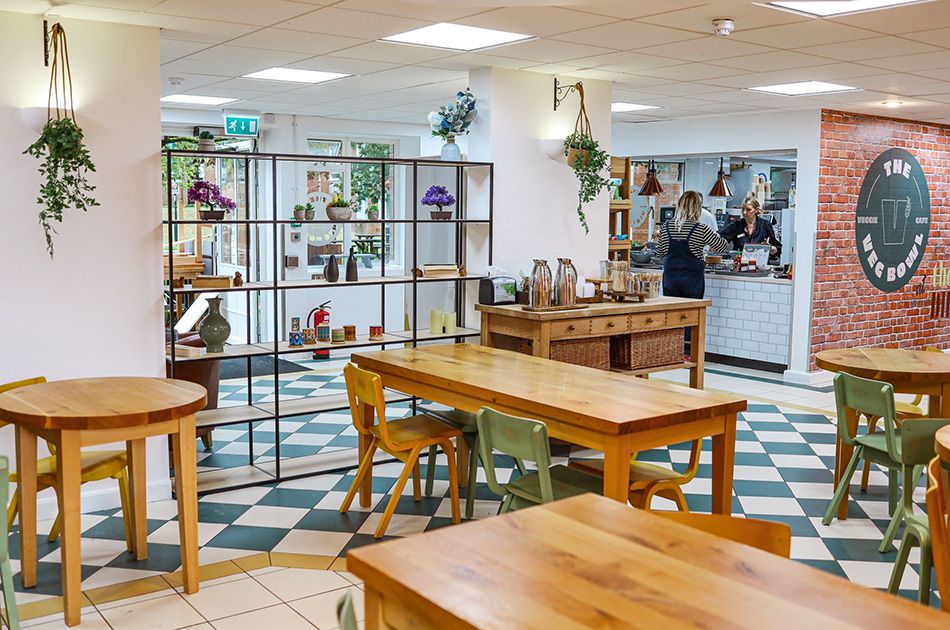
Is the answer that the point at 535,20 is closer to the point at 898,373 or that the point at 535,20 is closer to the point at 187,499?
the point at 898,373

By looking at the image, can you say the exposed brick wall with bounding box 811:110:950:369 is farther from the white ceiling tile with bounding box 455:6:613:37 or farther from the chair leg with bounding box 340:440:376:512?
the chair leg with bounding box 340:440:376:512

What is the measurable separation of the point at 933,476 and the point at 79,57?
4.39 m

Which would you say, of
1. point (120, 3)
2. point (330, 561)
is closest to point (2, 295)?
point (120, 3)

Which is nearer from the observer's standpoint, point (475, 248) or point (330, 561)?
point (330, 561)

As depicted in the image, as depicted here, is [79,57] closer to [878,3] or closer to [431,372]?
[431,372]

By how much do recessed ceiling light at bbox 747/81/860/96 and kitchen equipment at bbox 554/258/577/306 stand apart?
249 centimetres

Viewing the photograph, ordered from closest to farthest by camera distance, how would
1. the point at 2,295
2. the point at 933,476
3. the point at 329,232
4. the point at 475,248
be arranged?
1. the point at 933,476
2. the point at 2,295
3. the point at 475,248
4. the point at 329,232

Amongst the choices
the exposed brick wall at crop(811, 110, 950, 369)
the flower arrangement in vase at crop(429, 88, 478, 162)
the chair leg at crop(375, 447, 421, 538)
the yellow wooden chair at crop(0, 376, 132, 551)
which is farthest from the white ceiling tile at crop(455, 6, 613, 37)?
the exposed brick wall at crop(811, 110, 950, 369)

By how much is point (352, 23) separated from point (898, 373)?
11.2 ft

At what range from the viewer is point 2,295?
4.75 metres

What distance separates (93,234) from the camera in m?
4.99

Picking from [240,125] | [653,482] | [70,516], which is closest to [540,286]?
[653,482]

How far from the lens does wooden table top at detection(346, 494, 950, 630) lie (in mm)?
1895

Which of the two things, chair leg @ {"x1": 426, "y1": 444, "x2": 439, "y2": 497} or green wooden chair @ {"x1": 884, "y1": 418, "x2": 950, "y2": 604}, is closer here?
green wooden chair @ {"x1": 884, "y1": 418, "x2": 950, "y2": 604}
